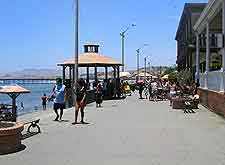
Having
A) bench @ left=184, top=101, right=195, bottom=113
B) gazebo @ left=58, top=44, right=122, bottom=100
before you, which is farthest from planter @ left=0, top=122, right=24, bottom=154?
gazebo @ left=58, top=44, right=122, bottom=100

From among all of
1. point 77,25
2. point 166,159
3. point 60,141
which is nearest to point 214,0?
point 77,25

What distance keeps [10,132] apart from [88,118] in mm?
8892

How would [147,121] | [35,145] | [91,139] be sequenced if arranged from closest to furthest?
[35,145] < [91,139] < [147,121]

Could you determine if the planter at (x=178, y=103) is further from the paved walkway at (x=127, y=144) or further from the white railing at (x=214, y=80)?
the paved walkway at (x=127, y=144)

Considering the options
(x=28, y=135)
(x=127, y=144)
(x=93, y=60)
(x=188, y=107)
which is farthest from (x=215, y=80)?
(x=93, y=60)

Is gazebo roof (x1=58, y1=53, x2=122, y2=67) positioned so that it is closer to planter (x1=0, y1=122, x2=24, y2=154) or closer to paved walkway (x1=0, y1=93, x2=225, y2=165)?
paved walkway (x1=0, y1=93, x2=225, y2=165)

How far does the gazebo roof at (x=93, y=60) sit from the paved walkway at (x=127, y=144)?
55.3 ft

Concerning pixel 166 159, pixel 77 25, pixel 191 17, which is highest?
pixel 191 17

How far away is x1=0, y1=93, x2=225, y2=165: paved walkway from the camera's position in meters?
9.80

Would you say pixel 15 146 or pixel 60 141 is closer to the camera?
pixel 15 146

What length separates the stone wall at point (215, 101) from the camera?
18681 millimetres

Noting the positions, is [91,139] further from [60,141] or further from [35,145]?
[35,145]

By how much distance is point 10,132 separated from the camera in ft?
35.1

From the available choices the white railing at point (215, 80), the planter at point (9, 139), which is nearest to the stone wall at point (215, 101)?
the white railing at point (215, 80)
